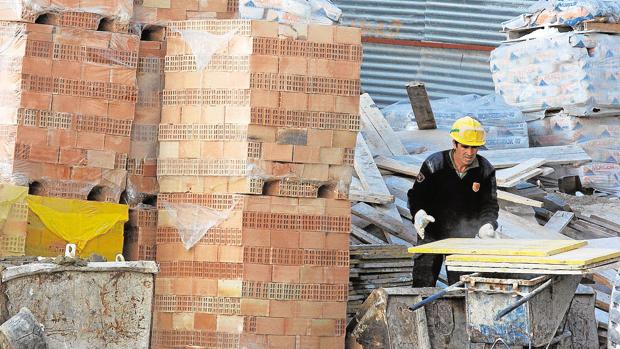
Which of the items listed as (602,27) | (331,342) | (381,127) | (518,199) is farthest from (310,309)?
(602,27)

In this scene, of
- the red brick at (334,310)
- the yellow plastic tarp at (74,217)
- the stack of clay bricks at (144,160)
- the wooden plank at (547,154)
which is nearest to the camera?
the yellow plastic tarp at (74,217)

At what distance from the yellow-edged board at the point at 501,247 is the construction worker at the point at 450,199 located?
1198 mm

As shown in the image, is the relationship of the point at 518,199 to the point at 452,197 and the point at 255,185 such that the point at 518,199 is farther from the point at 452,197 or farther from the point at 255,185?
the point at 255,185

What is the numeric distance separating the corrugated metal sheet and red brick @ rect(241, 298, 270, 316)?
26.0 feet

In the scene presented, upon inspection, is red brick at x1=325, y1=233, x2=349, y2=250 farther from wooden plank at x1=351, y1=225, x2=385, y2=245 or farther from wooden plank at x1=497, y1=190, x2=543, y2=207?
wooden plank at x1=497, y1=190, x2=543, y2=207

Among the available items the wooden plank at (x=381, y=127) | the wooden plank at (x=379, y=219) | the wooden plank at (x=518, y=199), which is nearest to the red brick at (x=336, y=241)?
the wooden plank at (x=379, y=219)

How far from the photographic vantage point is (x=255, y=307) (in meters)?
8.41

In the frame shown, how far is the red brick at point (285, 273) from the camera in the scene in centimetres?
847

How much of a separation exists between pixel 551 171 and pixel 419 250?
4954 millimetres

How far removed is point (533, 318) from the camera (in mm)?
7113

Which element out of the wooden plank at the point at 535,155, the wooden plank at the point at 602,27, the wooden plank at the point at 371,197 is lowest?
the wooden plank at the point at 371,197

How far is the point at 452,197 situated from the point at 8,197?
11.0 feet

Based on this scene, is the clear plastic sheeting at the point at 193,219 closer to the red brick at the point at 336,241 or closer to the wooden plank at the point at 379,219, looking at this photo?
the red brick at the point at 336,241

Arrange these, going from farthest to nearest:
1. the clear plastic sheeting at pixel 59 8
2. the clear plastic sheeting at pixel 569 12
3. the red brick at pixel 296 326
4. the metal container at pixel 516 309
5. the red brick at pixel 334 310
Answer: the clear plastic sheeting at pixel 569 12
the red brick at pixel 334 310
the red brick at pixel 296 326
the clear plastic sheeting at pixel 59 8
the metal container at pixel 516 309
